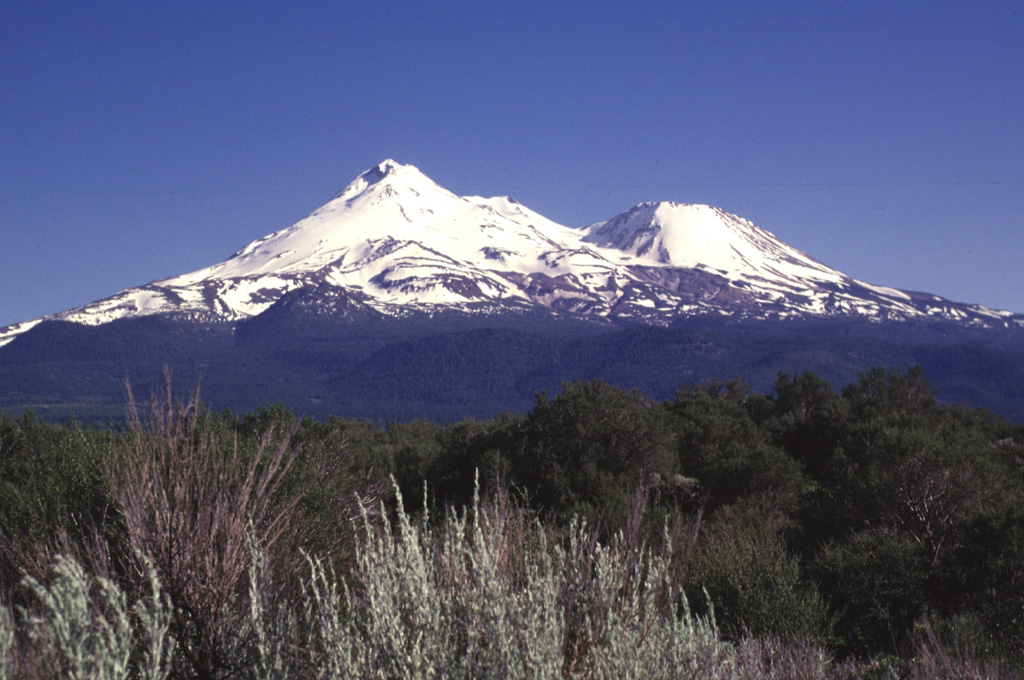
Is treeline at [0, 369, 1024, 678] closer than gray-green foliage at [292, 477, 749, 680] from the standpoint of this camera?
No

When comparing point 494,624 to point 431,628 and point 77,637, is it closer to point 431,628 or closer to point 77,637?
point 431,628

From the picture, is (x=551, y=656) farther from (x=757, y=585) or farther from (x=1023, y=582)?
(x=1023, y=582)

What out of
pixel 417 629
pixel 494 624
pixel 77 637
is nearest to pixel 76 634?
pixel 77 637

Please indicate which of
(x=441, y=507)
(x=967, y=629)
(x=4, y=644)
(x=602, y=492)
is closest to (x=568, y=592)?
(x=4, y=644)

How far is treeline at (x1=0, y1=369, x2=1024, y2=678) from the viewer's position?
4.92 m

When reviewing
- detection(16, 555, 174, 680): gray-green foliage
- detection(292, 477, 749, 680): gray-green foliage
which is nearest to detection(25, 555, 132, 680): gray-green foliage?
detection(16, 555, 174, 680): gray-green foliage

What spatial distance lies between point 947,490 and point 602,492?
7553mm

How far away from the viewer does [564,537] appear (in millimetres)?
11133

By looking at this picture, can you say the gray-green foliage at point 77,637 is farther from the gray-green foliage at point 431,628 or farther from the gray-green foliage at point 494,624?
the gray-green foliage at point 494,624

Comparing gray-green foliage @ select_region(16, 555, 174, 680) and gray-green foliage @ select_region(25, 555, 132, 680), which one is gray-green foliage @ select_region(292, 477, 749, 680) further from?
gray-green foliage @ select_region(25, 555, 132, 680)

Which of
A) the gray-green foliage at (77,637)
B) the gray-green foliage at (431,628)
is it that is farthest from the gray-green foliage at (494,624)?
the gray-green foliage at (77,637)

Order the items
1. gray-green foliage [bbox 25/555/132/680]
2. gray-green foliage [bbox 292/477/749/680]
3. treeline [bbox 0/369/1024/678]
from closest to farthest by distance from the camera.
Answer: gray-green foliage [bbox 25/555/132/680] → gray-green foliage [bbox 292/477/749/680] → treeline [bbox 0/369/1024/678]

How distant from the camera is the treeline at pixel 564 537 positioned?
492cm

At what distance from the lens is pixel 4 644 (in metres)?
4.02
